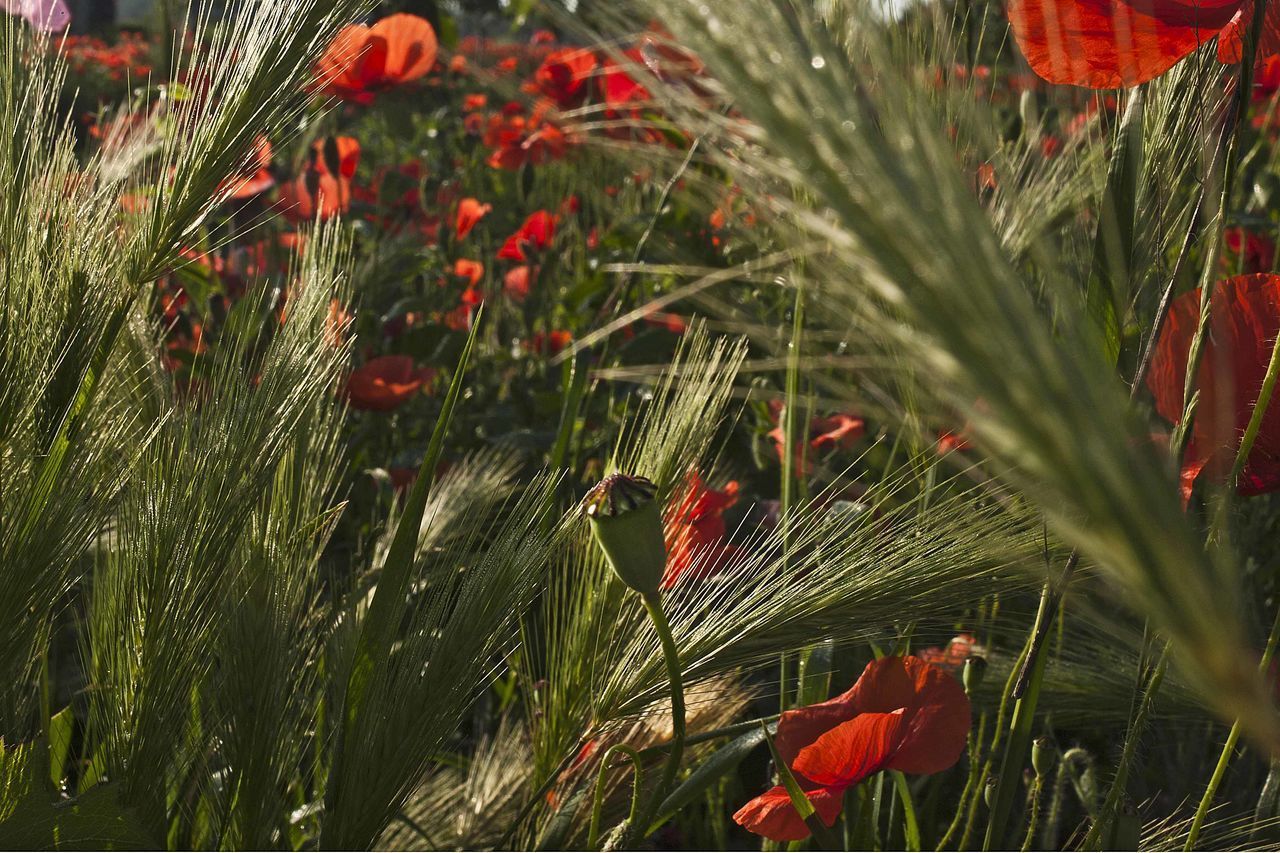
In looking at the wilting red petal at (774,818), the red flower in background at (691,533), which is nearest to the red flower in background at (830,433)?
the red flower in background at (691,533)

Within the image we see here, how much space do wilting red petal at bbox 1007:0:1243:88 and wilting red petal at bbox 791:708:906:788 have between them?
29 cm

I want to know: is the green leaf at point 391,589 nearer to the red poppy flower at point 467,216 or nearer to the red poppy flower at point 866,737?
the red poppy flower at point 866,737

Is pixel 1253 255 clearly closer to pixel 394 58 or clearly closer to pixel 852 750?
pixel 852 750

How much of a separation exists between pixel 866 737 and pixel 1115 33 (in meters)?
0.33

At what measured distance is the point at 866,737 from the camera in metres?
0.56

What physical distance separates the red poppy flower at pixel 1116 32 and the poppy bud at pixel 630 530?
23 centimetres

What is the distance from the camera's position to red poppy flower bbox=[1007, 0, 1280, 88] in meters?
0.44

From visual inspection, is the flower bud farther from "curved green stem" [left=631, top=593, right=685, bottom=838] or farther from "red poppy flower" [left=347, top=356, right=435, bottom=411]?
"red poppy flower" [left=347, top=356, right=435, bottom=411]

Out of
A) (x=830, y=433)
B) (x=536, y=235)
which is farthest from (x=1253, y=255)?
(x=536, y=235)

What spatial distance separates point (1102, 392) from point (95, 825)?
0.45m

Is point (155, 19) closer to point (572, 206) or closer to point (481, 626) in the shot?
point (572, 206)

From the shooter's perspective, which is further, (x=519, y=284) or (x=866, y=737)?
(x=519, y=284)

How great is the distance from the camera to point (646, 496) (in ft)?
1.56

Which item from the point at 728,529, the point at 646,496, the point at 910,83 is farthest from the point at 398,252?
the point at 910,83
